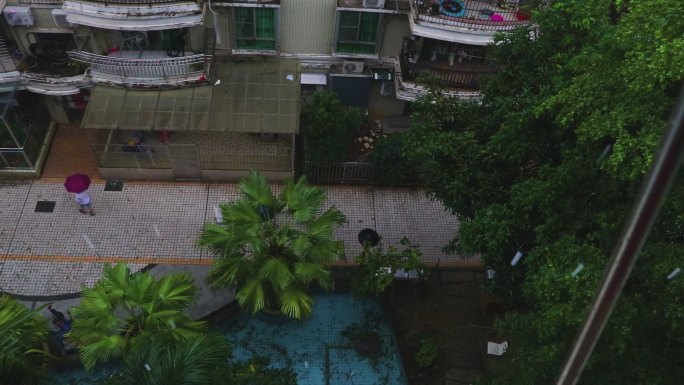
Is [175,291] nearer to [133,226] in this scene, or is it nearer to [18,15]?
[133,226]

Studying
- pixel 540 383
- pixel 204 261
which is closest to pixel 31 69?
pixel 204 261

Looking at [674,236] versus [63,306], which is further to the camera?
[63,306]

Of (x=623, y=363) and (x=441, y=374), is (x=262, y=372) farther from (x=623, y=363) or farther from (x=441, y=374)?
(x=623, y=363)

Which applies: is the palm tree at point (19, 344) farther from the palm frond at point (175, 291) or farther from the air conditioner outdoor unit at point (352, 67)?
the air conditioner outdoor unit at point (352, 67)

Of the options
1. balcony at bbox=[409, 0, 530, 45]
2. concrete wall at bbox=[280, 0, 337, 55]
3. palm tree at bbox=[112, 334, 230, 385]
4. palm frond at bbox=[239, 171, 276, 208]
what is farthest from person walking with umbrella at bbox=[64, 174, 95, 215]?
balcony at bbox=[409, 0, 530, 45]

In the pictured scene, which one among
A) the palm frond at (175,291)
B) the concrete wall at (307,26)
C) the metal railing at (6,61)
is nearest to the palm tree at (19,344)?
the palm frond at (175,291)

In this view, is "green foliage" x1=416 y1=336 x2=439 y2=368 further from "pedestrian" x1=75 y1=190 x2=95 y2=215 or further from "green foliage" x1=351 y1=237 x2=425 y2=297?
"pedestrian" x1=75 y1=190 x2=95 y2=215
